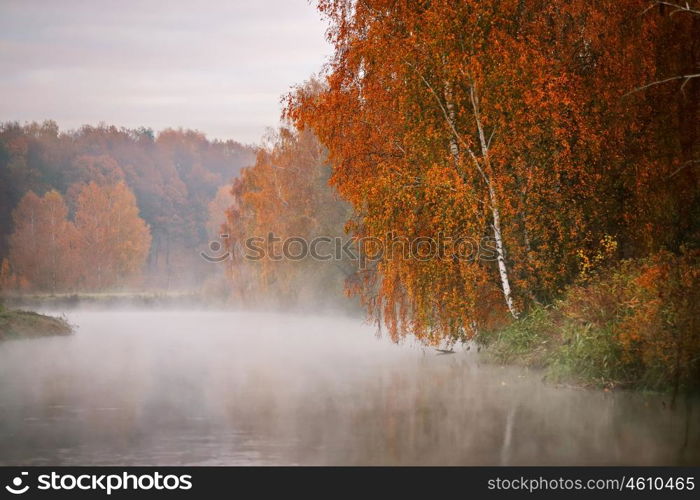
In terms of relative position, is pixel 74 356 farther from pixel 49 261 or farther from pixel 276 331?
pixel 49 261

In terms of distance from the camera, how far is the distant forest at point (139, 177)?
7638 centimetres

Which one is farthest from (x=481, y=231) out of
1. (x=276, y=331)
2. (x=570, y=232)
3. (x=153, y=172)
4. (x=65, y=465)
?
(x=153, y=172)

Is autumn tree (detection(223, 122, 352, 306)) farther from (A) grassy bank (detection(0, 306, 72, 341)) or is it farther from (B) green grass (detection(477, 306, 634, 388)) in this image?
(B) green grass (detection(477, 306, 634, 388))

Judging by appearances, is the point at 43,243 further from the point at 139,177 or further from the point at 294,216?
the point at 294,216

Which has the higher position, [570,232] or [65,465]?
[570,232]

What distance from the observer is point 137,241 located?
3130 inches

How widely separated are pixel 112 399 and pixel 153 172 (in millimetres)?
76601

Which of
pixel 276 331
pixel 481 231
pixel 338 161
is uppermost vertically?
pixel 338 161

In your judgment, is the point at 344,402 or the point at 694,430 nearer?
the point at 694,430
